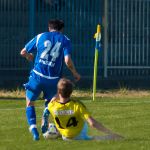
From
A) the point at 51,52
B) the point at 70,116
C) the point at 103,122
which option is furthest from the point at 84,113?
the point at 103,122

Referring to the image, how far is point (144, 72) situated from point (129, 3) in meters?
2.16

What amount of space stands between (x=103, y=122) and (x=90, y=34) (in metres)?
9.73

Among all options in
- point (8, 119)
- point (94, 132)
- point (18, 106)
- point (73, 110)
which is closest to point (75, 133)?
point (73, 110)

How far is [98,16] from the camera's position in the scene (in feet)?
80.3

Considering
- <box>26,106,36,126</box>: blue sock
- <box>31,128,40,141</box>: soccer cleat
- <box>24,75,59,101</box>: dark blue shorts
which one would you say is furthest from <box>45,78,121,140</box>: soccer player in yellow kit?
<box>24,75,59,101</box>: dark blue shorts

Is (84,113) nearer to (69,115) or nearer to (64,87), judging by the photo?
(69,115)

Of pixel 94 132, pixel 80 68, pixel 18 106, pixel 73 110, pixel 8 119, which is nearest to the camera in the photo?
pixel 73 110

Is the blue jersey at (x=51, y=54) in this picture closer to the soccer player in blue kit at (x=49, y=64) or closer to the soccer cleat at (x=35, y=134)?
the soccer player in blue kit at (x=49, y=64)

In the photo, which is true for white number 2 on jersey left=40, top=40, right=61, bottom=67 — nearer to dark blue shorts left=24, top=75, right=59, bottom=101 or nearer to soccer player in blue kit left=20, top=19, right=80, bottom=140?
soccer player in blue kit left=20, top=19, right=80, bottom=140

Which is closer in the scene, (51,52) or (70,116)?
(70,116)

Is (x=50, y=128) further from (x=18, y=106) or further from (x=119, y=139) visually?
(x=18, y=106)

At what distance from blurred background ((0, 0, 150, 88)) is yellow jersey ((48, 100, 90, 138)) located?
11.0 m

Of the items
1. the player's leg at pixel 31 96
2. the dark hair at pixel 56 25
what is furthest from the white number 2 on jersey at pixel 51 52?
the player's leg at pixel 31 96

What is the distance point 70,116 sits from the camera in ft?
39.3
